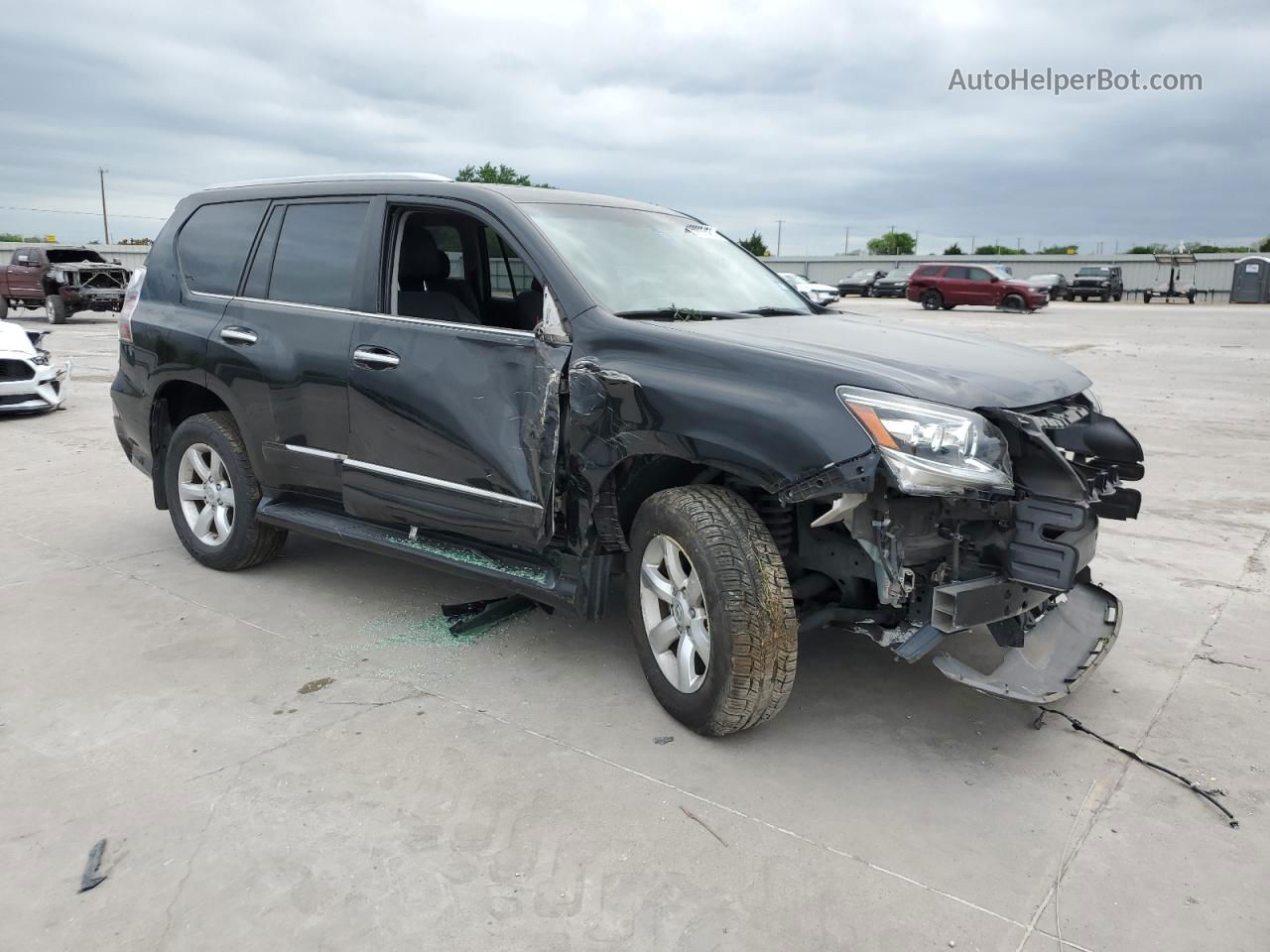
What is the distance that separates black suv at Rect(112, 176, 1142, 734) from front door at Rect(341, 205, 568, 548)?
0.04 feet

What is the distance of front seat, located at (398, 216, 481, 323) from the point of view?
4.35 m

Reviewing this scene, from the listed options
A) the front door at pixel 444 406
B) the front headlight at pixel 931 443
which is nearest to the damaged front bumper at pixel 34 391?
the front door at pixel 444 406

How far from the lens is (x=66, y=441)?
9.28m

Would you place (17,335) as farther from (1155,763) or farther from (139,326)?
(1155,763)

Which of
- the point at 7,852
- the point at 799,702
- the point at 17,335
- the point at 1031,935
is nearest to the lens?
the point at 1031,935

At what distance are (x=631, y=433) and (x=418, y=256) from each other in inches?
64.0

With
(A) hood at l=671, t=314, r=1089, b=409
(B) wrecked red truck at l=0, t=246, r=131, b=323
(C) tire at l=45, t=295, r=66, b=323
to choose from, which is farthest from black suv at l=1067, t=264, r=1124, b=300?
(A) hood at l=671, t=314, r=1089, b=409

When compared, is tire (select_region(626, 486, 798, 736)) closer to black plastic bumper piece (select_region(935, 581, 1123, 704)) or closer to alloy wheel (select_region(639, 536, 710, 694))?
alloy wheel (select_region(639, 536, 710, 694))

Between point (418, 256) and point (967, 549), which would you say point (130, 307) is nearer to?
point (418, 256)

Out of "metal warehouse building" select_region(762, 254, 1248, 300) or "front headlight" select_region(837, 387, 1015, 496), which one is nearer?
"front headlight" select_region(837, 387, 1015, 496)

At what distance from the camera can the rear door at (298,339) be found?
14.6 ft

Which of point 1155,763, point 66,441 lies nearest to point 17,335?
point 66,441

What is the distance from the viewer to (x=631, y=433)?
3.49m

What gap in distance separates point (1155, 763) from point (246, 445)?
4.13 meters
